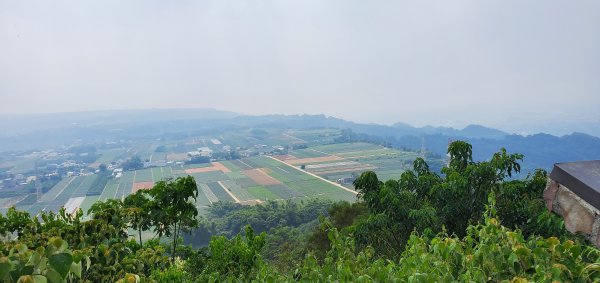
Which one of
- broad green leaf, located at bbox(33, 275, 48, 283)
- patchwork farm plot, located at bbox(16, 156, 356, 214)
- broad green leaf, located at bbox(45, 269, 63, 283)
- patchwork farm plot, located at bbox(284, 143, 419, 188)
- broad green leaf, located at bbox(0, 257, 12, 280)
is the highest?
broad green leaf, located at bbox(0, 257, 12, 280)

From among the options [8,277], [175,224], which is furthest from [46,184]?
[8,277]

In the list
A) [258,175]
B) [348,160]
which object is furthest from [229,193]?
[348,160]

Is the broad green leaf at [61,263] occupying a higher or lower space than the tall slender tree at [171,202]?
higher

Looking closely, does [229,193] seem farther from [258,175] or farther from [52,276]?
[52,276]

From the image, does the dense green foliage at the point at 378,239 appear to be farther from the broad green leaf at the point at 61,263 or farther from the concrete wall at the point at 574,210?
the concrete wall at the point at 574,210

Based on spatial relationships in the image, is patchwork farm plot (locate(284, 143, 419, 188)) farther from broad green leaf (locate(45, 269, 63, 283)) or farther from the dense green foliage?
broad green leaf (locate(45, 269, 63, 283))

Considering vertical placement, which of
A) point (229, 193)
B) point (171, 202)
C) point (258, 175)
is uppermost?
point (171, 202)

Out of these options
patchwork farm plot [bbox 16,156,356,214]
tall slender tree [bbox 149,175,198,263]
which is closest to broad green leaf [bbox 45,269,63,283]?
tall slender tree [bbox 149,175,198,263]

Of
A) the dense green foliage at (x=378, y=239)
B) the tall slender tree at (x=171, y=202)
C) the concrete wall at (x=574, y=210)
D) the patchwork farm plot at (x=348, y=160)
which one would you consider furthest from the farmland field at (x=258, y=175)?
the concrete wall at (x=574, y=210)
